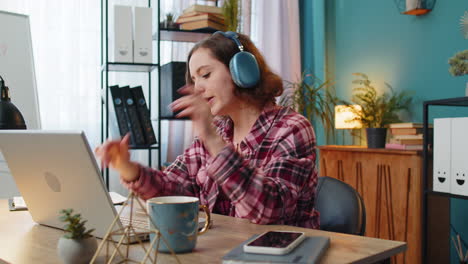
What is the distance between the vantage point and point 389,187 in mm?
2750

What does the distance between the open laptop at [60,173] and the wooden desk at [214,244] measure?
0.26 feet

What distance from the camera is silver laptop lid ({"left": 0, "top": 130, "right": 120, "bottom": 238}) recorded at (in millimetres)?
810

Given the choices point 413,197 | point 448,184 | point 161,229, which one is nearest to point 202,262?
point 161,229

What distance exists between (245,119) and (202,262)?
2.45ft

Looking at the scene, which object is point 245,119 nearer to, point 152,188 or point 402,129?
point 152,188

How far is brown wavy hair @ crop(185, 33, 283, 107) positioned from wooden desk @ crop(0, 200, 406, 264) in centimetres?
44

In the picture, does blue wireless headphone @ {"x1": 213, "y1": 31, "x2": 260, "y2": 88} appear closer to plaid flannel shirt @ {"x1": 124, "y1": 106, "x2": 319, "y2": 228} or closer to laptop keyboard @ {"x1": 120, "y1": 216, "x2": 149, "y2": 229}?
plaid flannel shirt @ {"x1": 124, "y1": 106, "x2": 319, "y2": 228}

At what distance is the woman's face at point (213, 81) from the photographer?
1.32 meters

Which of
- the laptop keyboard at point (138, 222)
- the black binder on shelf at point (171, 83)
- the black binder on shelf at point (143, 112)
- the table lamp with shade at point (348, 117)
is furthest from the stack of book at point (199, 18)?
the laptop keyboard at point (138, 222)

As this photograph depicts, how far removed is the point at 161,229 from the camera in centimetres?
79

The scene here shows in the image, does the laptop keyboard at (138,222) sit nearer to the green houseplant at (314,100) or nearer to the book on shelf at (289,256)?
the book on shelf at (289,256)

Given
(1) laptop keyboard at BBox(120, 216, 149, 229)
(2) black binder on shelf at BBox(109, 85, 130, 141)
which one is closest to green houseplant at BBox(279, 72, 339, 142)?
(2) black binder on shelf at BBox(109, 85, 130, 141)

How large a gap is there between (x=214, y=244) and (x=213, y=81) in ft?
1.88

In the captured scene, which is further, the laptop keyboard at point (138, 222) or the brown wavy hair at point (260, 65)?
the brown wavy hair at point (260, 65)
